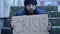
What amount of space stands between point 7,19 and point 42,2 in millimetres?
1192

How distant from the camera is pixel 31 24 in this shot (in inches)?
131

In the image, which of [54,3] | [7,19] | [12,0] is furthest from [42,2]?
[7,19]

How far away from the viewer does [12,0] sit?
5387 millimetres

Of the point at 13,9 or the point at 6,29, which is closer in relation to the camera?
the point at 6,29

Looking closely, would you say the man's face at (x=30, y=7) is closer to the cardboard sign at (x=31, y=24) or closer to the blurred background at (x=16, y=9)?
the cardboard sign at (x=31, y=24)

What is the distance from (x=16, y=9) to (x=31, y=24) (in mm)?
1943

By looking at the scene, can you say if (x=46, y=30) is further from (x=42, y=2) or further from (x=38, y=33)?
(x=42, y=2)

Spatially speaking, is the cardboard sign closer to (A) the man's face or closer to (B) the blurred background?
(A) the man's face

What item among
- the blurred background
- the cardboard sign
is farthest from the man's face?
the blurred background

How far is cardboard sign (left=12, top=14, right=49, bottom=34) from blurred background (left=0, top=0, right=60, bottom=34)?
3.49 ft

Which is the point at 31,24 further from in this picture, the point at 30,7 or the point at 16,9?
the point at 16,9

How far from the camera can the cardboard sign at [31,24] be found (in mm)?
3318

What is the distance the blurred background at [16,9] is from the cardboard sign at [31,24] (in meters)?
1.06

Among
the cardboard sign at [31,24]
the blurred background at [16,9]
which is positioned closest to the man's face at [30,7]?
the cardboard sign at [31,24]
